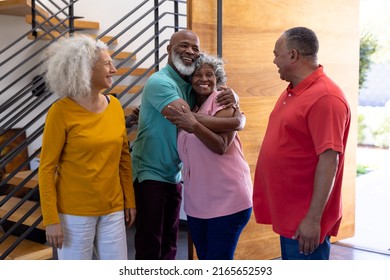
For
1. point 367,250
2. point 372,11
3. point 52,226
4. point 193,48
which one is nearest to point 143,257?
point 52,226

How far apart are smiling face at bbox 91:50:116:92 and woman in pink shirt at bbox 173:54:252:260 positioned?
40cm

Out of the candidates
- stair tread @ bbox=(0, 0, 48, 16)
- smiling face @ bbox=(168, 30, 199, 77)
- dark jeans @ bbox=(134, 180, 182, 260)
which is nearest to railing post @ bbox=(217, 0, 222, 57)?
smiling face @ bbox=(168, 30, 199, 77)

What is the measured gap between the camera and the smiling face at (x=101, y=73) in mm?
2090

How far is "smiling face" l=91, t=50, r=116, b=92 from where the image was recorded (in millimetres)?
2090

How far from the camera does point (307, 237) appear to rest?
1855 mm

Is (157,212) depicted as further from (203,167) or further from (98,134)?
(98,134)

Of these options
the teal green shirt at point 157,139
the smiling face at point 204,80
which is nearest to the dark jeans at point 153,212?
the teal green shirt at point 157,139

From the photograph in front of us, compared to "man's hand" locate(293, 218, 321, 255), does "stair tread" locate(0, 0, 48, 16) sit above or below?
above

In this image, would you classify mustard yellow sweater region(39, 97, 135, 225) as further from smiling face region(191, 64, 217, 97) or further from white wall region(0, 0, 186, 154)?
white wall region(0, 0, 186, 154)

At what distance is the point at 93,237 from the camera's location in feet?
6.88

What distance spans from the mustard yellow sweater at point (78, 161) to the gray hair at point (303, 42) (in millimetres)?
775

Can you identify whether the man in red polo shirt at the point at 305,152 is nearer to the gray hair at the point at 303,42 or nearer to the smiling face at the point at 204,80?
the gray hair at the point at 303,42

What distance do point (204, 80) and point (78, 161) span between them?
2.19 feet

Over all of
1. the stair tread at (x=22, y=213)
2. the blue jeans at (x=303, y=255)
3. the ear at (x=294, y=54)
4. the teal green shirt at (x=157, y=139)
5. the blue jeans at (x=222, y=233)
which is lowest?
the stair tread at (x=22, y=213)
